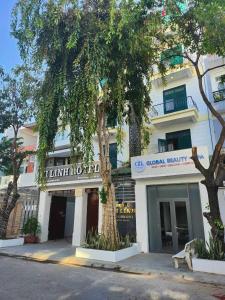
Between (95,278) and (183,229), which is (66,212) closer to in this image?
(183,229)

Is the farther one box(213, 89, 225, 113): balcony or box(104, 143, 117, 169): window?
box(104, 143, 117, 169): window

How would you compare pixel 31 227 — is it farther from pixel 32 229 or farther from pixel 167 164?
pixel 167 164

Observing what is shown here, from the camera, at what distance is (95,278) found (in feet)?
22.0

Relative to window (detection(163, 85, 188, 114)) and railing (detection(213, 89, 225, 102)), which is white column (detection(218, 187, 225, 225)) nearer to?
railing (detection(213, 89, 225, 102))

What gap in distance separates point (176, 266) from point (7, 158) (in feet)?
43.7

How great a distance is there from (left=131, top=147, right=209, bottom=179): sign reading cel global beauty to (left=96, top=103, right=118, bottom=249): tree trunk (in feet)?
6.52

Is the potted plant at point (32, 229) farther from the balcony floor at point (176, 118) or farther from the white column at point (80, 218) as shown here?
the balcony floor at point (176, 118)

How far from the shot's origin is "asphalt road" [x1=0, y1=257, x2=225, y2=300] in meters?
5.20

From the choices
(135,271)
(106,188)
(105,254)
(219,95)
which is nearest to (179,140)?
(219,95)

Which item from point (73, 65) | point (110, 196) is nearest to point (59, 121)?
point (73, 65)

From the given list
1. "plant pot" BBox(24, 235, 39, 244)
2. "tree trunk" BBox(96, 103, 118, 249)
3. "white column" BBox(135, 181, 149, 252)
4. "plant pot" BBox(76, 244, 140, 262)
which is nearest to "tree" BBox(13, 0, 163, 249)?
"tree trunk" BBox(96, 103, 118, 249)

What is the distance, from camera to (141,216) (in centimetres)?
1157

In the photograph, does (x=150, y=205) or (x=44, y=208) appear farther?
(x=44, y=208)

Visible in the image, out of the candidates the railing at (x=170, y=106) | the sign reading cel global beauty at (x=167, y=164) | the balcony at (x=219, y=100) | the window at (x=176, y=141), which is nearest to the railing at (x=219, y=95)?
the balcony at (x=219, y=100)
